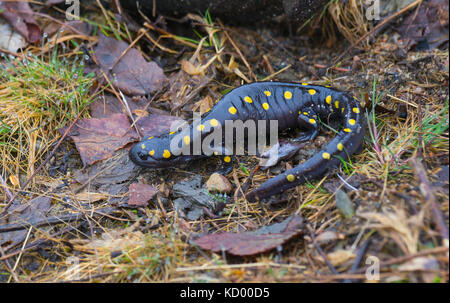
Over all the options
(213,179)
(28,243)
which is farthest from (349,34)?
(28,243)

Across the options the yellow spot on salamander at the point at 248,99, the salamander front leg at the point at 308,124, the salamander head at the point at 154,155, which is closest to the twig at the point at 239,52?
the yellow spot on salamander at the point at 248,99

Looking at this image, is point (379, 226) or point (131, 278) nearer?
point (379, 226)

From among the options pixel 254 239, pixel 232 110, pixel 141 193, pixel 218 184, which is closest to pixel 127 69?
pixel 232 110

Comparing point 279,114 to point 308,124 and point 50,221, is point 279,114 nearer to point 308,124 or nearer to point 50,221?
point 308,124

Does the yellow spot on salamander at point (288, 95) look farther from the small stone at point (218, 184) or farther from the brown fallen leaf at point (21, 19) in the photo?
the brown fallen leaf at point (21, 19)

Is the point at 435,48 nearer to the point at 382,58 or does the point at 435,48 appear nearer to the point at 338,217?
the point at 382,58

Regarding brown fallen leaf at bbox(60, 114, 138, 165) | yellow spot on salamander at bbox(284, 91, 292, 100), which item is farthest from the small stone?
yellow spot on salamander at bbox(284, 91, 292, 100)
